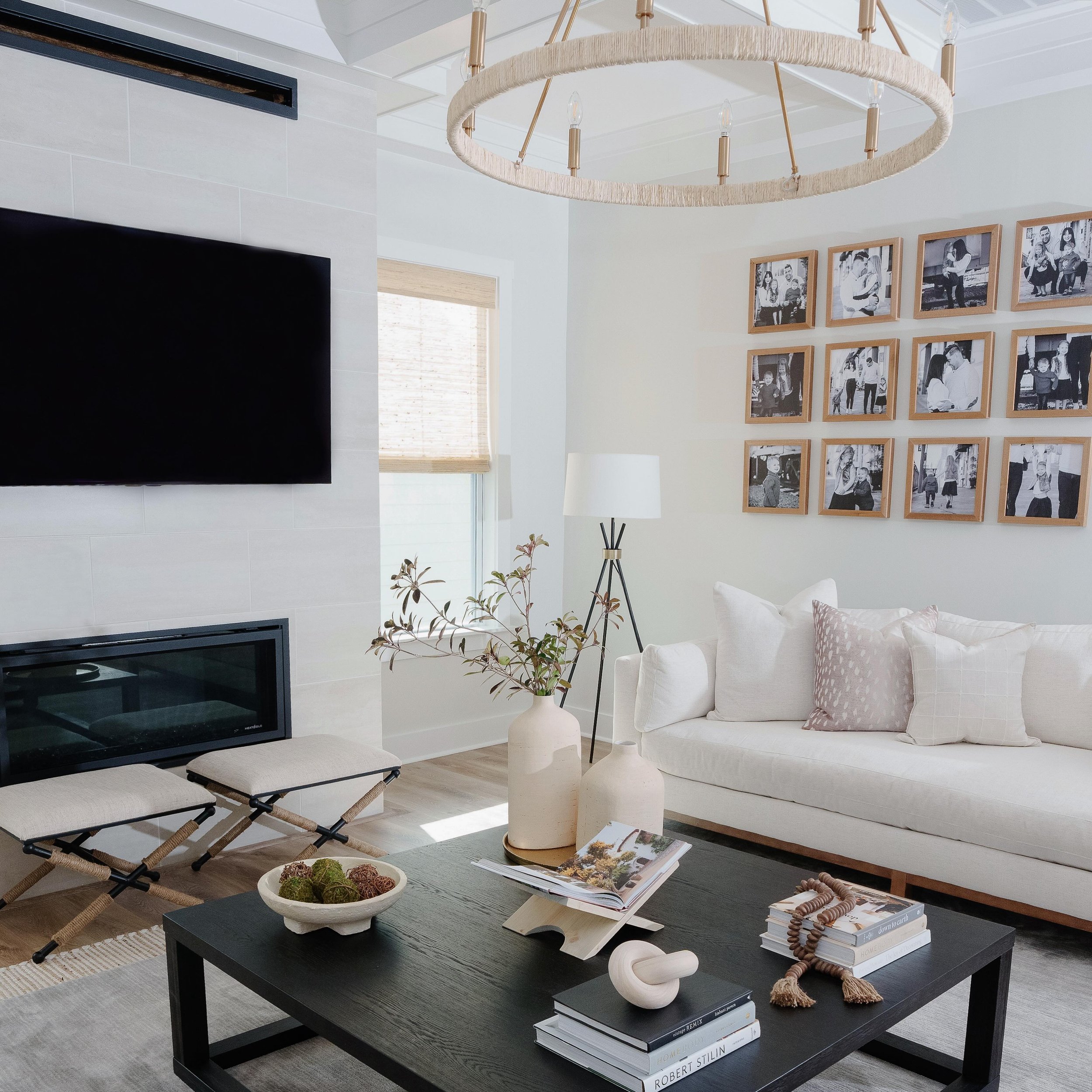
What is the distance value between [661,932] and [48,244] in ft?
8.39

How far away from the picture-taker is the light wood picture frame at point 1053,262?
371 centimetres

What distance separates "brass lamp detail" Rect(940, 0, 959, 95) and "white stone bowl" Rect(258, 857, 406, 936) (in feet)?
5.76

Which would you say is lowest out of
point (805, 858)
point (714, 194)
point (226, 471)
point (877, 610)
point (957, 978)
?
point (805, 858)

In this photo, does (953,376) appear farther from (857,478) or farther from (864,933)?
(864,933)

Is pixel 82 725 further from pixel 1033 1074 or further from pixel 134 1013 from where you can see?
pixel 1033 1074

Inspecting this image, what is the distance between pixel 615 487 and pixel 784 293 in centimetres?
117

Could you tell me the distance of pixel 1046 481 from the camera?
12.5 ft

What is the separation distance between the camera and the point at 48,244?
10.0 ft

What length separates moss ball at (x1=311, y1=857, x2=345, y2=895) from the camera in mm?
2016

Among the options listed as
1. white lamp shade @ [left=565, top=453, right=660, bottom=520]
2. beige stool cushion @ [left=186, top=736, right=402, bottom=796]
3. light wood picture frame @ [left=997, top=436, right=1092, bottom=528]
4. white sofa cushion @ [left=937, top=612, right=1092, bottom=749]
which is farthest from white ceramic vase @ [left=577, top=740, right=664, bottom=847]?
light wood picture frame @ [left=997, top=436, right=1092, bottom=528]

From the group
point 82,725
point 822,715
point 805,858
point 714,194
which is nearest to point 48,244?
point 82,725

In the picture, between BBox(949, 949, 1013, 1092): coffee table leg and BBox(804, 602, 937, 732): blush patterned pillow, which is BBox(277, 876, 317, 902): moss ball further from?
BBox(804, 602, 937, 732): blush patterned pillow

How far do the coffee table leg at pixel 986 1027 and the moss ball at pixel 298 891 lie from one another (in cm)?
134

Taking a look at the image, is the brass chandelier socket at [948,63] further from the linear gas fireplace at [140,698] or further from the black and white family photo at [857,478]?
the linear gas fireplace at [140,698]
